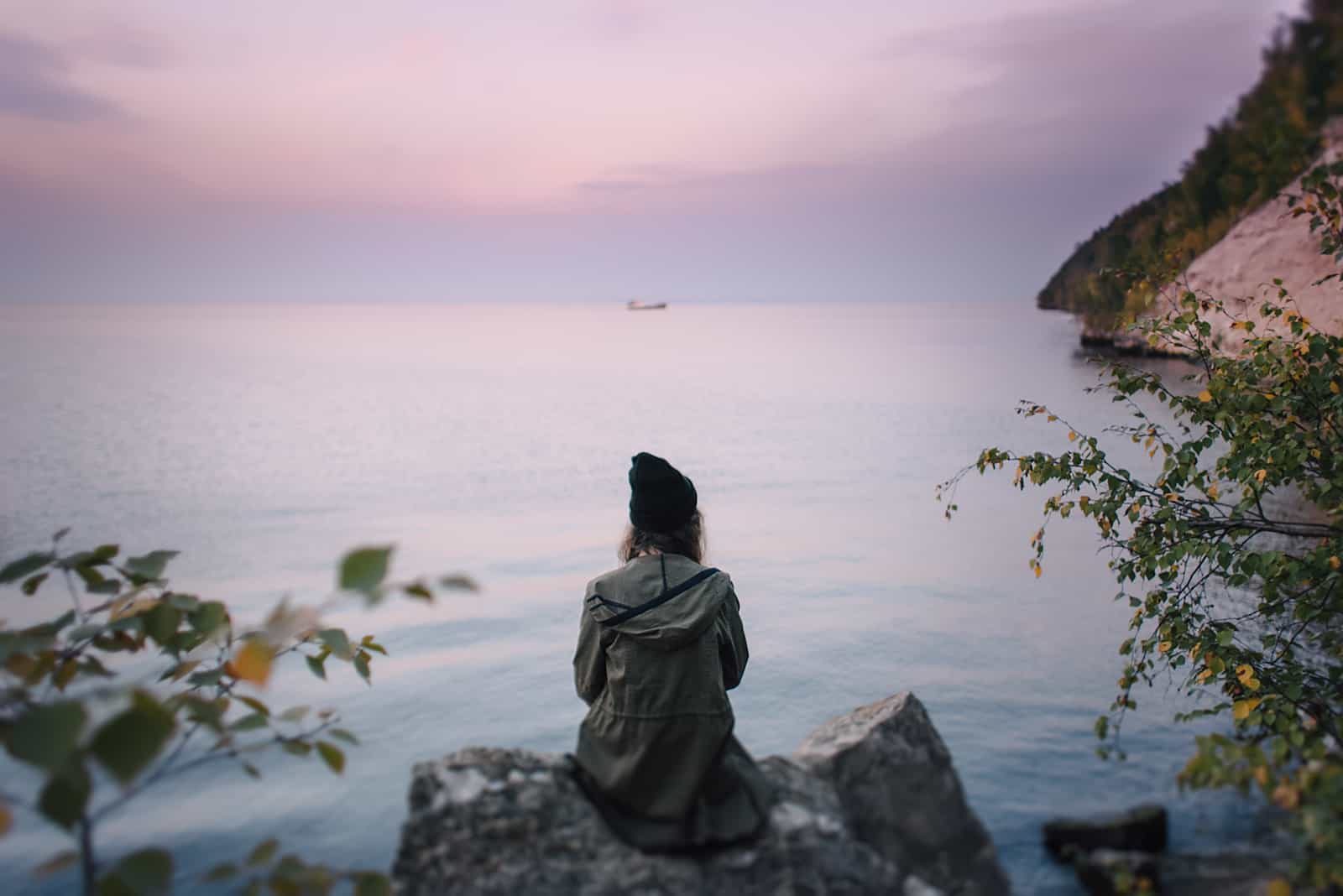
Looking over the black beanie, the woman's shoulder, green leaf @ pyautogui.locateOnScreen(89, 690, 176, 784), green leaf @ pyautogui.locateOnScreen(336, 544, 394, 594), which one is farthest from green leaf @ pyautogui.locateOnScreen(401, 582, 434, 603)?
the black beanie

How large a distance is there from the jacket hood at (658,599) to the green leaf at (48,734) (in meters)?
2.87

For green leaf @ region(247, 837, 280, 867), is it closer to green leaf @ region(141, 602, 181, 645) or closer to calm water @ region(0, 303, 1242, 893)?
green leaf @ region(141, 602, 181, 645)

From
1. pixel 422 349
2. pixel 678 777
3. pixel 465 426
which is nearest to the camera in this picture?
pixel 678 777

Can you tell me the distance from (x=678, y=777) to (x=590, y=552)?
12101 millimetres

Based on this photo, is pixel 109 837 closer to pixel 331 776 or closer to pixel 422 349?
pixel 331 776

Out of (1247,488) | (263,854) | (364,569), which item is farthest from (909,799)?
(364,569)

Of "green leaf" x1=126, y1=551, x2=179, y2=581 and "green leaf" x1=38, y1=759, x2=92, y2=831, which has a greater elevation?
"green leaf" x1=126, y1=551, x2=179, y2=581

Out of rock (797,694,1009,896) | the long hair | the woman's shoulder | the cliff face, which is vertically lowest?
rock (797,694,1009,896)

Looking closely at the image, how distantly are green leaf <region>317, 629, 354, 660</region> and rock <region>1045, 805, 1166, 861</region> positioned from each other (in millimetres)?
5035

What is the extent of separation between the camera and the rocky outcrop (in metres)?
3.74

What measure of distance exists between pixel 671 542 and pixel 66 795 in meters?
3.34

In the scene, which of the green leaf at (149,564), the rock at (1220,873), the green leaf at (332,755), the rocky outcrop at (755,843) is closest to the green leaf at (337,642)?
the green leaf at (332,755)

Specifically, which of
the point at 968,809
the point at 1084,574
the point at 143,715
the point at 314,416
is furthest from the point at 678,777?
the point at 314,416

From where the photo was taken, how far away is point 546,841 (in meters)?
3.89
